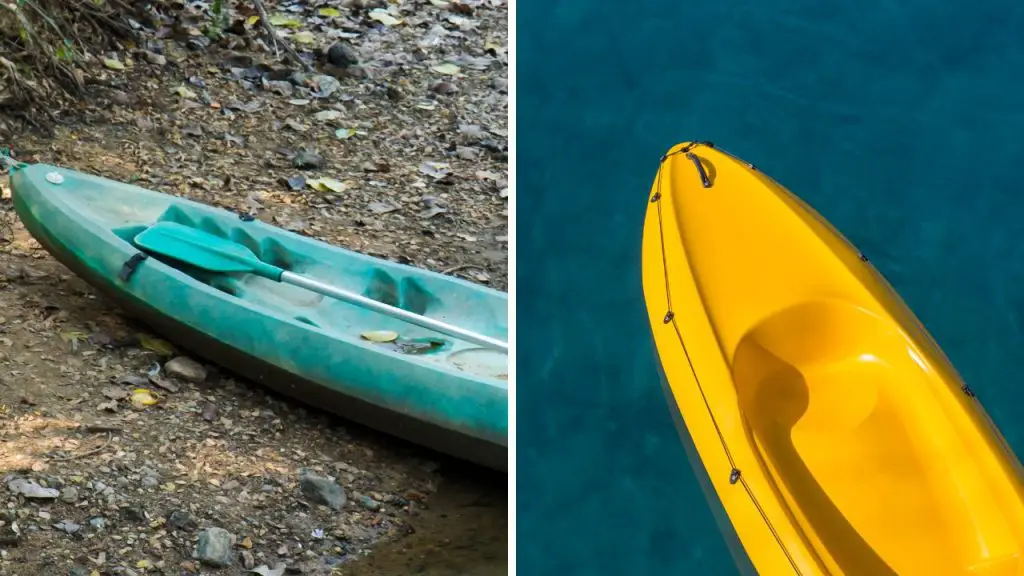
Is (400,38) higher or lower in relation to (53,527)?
higher

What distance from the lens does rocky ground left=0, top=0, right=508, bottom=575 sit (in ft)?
8.93

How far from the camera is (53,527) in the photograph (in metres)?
2.62

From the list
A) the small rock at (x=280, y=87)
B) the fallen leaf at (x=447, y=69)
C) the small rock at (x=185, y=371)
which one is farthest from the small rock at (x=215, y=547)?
the fallen leaf at (x=447, y=69)

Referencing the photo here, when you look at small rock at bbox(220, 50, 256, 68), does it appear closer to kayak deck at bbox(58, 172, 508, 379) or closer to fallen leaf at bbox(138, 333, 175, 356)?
kayak deck at bbox(58, 172, 508, 379)

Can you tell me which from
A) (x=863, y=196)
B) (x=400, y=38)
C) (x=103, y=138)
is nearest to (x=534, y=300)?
(x=863, y=196)

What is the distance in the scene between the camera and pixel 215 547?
8.67ft

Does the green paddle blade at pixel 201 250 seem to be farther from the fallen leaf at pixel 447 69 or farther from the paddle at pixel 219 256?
the fallen leaf at pixel 447 69

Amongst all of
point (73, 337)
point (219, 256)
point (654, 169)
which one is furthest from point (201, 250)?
point (654, 169)

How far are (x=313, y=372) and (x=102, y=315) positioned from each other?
2.70 feet

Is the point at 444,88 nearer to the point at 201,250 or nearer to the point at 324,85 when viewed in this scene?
the point at 324,85

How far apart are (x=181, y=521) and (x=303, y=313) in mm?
772

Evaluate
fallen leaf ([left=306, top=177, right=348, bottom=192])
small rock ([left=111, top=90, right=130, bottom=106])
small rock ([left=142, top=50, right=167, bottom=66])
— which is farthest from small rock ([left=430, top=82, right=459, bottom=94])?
small rock ([left=111, top=90, right=130, bottom=106])

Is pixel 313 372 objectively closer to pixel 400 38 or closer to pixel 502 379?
pixel 502 379

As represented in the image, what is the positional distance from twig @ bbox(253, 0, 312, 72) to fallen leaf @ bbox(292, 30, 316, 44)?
4.5 inches
